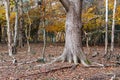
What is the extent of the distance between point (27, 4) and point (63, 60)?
17.1m

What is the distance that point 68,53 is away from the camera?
14.3 m

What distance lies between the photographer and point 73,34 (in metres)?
14.3

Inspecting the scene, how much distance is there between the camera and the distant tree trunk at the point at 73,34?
46.7 feet

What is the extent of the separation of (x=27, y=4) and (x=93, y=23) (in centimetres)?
874

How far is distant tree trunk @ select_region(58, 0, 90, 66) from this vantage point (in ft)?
46.7

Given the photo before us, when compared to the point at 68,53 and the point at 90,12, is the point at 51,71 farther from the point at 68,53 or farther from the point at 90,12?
the point at 90,12

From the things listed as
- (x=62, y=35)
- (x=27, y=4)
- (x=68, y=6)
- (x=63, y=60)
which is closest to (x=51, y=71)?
(x=63, y=60)

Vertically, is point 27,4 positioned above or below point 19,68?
above

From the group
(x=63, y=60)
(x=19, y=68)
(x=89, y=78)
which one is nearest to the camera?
(x=89, y=78)

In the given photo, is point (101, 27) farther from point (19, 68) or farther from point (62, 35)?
point (19, 68)

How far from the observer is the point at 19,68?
43.0 ft

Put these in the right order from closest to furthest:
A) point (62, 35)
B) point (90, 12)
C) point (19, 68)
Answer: point (19, 68) < point (90, 12) < point (62, 35)

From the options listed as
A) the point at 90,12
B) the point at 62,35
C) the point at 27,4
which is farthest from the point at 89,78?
the point at 62,35

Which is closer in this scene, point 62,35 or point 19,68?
point 19,68
